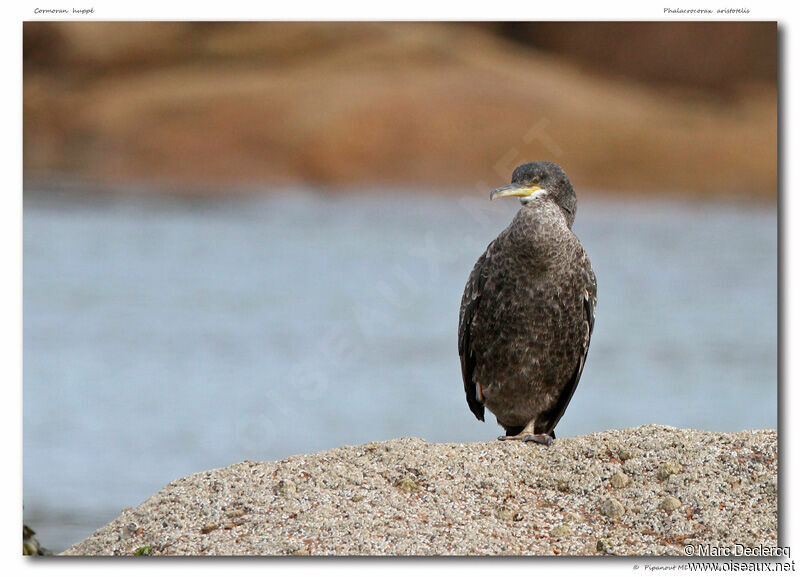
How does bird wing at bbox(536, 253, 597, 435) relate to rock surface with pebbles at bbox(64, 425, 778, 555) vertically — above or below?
above

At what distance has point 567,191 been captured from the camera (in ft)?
20.7

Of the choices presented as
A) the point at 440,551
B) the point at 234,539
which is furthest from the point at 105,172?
the point at 440,551

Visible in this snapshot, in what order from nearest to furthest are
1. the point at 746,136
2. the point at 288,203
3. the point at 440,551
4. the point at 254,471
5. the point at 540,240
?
1. the point at 440,551
2. the point at 254,471
3. the point at 540,240
4. the point at 746,136
5. the point at 288,203

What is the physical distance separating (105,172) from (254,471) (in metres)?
2.77

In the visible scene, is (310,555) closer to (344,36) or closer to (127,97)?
(344,36)

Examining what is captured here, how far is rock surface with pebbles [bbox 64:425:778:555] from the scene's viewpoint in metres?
5.25

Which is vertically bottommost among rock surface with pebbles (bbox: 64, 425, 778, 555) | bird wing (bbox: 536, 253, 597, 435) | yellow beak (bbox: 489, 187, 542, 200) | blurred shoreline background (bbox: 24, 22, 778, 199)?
rock surface with pebbles (bbox: 64, 425, 778, 555)

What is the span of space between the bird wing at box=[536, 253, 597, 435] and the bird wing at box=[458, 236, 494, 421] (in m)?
0.43

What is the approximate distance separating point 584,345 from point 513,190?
1.03 m

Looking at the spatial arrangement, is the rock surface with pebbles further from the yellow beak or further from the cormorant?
the yellow beak

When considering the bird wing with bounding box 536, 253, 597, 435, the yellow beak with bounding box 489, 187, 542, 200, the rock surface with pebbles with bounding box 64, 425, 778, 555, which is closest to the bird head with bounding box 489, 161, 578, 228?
the yellow beak with bounding box 489, 187, 542, 200

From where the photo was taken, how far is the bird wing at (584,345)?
6.45m

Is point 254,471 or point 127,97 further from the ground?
point 127,97

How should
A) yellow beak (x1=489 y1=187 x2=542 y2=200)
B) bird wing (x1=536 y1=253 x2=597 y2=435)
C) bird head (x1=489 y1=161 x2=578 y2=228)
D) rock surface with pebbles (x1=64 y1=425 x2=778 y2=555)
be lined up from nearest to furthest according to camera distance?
rock surface with pebbles (x1=64 y1=425 x2=778 y2=555), yellow beak (x1=489 y1=187 x2=542 y2=200), bird head (x1=489 y1=161 x2=578 y2=228), bird wing (x1=536 y1=253 x2=597 y2=435)
